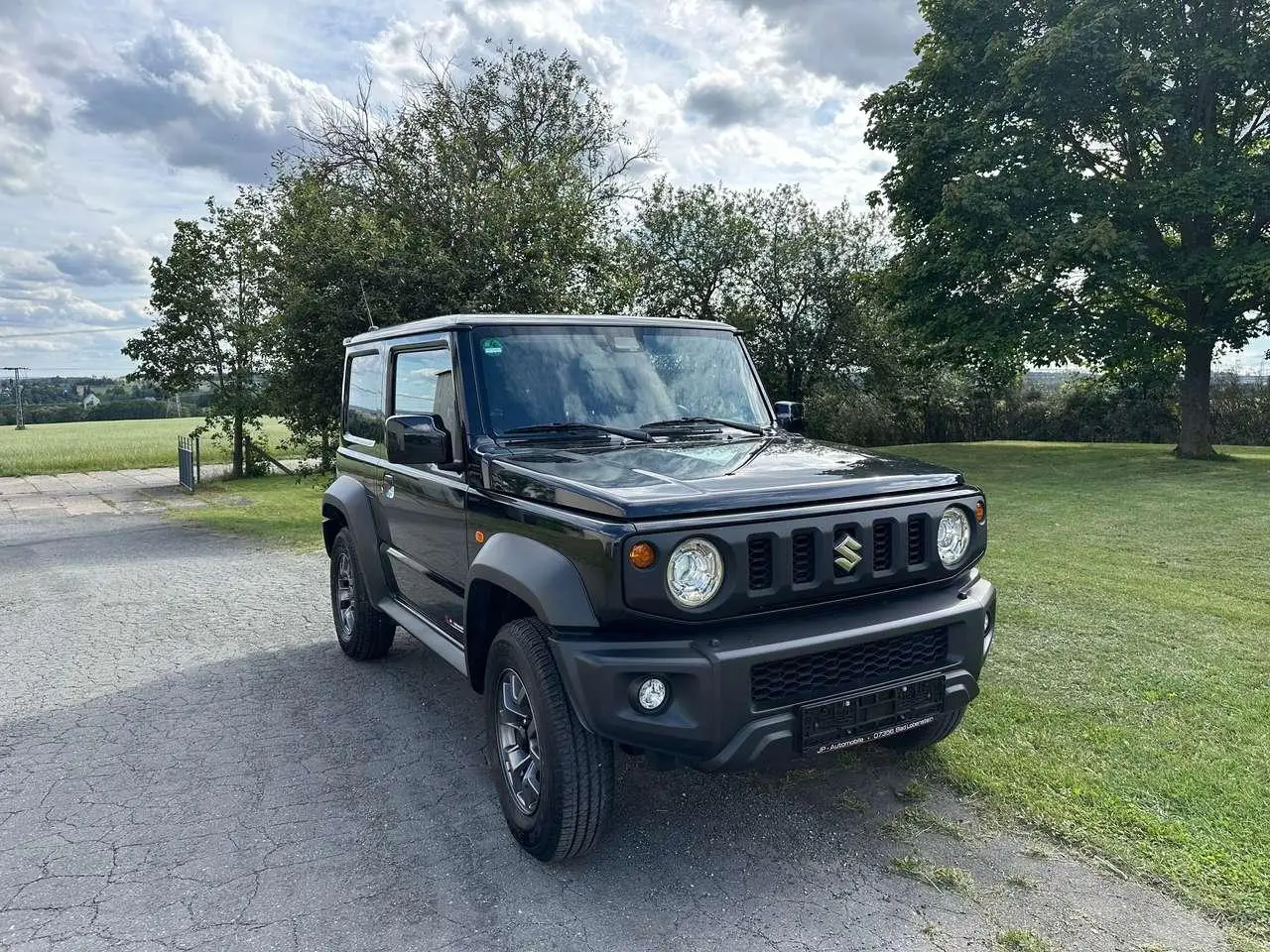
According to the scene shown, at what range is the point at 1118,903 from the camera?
2.87 meters

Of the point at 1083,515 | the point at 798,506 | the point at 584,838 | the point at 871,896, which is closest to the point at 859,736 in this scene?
the point at 871,896

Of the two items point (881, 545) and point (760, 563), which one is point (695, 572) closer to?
point (760, 563)

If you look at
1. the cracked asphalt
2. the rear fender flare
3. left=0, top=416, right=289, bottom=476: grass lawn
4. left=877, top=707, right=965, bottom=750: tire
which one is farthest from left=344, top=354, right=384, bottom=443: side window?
left=0, top=416, right=289, bottom=476: grass lawn

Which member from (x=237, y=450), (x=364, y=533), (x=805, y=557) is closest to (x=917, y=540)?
(x=805, y=557)

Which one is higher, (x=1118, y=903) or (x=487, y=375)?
(x=487, y=375)

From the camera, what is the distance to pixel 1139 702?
4590 millimetres

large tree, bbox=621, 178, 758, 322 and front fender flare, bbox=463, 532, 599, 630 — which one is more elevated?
large tree, bbox=621, 178, 758, 322

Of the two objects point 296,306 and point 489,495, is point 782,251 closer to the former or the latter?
point 296,306

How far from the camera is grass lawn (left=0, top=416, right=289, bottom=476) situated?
23812 mm

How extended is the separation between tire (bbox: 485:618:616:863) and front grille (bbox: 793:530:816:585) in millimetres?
890

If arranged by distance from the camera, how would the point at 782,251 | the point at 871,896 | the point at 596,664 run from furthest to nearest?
the point at 782,251, the point at 871,896, the point at 596,664

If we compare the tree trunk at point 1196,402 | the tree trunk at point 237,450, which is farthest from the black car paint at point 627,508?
the tree trunk at point 1196,402

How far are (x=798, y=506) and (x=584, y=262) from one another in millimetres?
10583

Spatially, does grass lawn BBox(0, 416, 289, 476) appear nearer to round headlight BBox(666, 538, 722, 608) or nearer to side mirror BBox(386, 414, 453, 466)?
side mirror BBox(386, 414, 453, 466)
